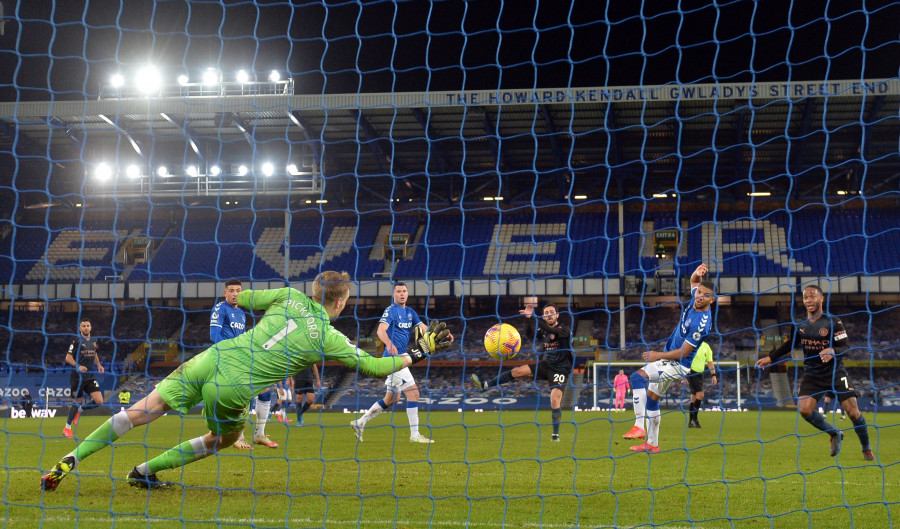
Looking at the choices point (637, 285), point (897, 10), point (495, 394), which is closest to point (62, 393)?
point (495, 394)

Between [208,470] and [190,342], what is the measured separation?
25669 millimetres

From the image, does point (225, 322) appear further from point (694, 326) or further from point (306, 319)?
point (694, 326)

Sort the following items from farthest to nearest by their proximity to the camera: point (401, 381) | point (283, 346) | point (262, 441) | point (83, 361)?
point (83, 361) < point (401, 381) < point (262, 441) < point (283, 346)

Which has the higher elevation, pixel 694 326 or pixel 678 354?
pixel 694 326

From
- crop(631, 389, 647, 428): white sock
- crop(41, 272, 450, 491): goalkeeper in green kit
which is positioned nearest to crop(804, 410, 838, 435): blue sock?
crop(631, 389, 647, 428): white sock

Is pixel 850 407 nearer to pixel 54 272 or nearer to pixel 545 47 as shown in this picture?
pixel 545 47

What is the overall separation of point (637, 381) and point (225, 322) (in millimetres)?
5261

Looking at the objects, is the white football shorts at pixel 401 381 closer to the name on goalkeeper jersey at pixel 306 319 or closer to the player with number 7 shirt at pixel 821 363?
the player with number 7 shirt at pixel 821 363

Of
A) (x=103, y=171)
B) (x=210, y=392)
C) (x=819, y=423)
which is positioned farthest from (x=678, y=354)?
(x=103, y=171)

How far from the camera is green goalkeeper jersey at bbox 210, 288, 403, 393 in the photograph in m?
5.86

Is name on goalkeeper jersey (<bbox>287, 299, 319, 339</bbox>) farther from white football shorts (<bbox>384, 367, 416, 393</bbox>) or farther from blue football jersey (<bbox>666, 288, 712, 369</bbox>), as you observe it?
blue football jersey (<bbox>666, 288, 712, 369</bbox>)

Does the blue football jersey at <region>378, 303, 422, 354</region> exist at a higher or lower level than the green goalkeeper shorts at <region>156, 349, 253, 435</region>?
higher

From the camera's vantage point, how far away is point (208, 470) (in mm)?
7695

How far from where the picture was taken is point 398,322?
37.4 feet
